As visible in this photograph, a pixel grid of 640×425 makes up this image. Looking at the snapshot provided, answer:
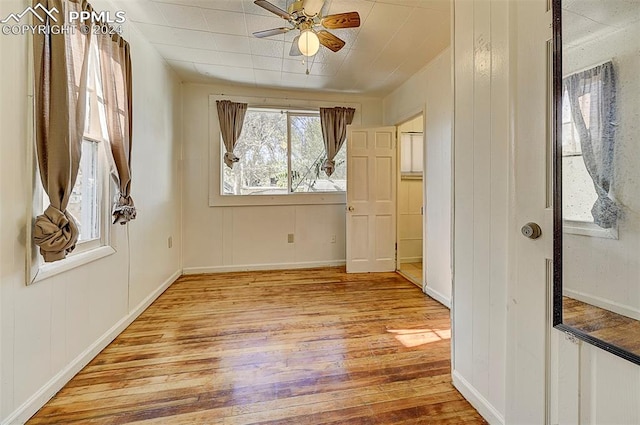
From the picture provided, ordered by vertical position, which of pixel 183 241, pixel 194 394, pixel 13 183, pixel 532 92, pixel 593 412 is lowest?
pixel 194 394

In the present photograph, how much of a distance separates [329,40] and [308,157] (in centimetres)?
210

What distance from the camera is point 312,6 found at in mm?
1934

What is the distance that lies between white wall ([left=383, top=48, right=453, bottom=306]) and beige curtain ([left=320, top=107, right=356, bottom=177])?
106cm

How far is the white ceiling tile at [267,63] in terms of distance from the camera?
3.06 m

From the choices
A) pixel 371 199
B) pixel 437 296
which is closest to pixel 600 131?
pixel 437 296

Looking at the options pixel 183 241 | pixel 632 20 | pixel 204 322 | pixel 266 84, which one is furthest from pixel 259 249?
pixel 632 20

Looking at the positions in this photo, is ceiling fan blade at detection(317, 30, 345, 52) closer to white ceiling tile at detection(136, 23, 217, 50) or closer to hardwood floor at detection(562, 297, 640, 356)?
white ceiling tile at detection(136, 23, 217, 50)

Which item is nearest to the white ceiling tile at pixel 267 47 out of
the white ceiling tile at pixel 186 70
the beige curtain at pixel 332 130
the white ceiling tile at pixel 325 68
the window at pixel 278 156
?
the white ceiling tile at pixel 325 68

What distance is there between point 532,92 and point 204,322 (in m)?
2.75

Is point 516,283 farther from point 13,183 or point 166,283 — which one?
Result: point 166,283

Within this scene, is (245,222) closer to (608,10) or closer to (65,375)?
(65,375)

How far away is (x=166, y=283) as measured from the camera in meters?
3.35

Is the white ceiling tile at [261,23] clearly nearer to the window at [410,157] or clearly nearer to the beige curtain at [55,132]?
the beige curtain at [55,132]

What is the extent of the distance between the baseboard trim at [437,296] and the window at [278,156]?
195 cm
